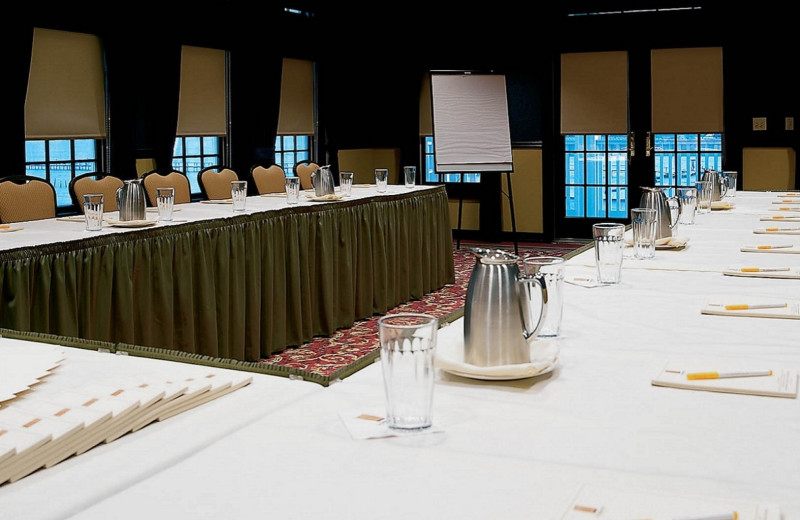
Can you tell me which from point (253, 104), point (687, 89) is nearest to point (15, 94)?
point (253, 104)

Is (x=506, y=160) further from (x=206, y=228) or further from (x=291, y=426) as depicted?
(x=291, y=426)

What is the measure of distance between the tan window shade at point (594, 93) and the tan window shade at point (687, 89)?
0.34 m

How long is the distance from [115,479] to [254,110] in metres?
7.84

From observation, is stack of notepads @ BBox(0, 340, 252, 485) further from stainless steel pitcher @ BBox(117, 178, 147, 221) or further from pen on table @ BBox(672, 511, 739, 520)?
stainless steel pitcher @ BBox(117, 178, 147, 221)

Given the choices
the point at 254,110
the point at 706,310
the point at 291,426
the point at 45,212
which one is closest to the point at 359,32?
the point at 254,110

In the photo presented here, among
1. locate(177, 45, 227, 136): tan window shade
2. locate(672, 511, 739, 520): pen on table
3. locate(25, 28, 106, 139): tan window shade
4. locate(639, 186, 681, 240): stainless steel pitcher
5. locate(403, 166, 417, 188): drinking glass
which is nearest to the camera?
locate(672, 511, 739, 520): pen on table

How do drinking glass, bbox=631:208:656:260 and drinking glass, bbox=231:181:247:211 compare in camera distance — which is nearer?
drinking glass, bbox=631:208:656:260

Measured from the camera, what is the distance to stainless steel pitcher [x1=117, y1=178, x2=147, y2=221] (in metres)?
4.09

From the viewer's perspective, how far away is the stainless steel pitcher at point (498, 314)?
1426mm

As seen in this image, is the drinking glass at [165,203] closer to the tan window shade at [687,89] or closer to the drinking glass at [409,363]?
the drinking glass at [409,363]

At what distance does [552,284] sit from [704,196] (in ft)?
9.89

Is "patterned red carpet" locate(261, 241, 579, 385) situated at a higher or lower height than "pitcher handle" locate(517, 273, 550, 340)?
lower

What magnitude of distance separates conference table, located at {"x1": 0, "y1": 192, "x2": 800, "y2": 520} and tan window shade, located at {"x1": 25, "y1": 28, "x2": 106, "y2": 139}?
5635 millimetres

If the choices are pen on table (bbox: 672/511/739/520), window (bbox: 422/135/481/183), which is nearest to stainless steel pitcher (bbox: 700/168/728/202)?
pen on table (bbox: 672/511/739/520)
